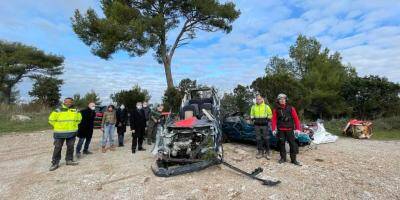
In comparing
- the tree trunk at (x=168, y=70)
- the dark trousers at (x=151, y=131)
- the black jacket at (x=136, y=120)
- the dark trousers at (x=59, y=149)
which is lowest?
the dark trousers at (x=59, y=149)

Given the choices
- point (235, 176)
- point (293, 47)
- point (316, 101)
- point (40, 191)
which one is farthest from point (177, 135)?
point (293, 47)

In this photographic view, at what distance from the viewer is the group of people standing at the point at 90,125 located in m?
8.77

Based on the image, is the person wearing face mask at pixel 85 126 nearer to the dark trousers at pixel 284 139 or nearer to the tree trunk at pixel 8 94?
the dark trousers at pixel 284 139

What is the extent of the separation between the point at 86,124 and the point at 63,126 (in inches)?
60.1

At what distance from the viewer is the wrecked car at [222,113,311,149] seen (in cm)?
1039

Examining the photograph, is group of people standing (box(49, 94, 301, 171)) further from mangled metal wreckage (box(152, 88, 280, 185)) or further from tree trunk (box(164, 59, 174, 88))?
tree trunk (box(164, 59, 174, 88))

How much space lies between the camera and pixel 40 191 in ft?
21.4

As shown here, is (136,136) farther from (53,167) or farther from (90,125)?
(53,167)

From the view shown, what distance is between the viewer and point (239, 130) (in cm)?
1146

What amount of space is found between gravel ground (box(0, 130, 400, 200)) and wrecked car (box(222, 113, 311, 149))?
2.55 feet

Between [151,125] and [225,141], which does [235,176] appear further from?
[151,125]

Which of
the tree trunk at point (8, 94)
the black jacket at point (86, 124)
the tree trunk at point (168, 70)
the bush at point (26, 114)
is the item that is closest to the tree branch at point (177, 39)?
the tree trunk at point (168, 70)

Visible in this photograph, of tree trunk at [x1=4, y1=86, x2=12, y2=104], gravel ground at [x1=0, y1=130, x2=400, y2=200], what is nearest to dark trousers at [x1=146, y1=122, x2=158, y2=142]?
gravel ground at [x1=0, y1=130, x2=400, y2=200]

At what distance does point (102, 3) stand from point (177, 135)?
1473 cm
